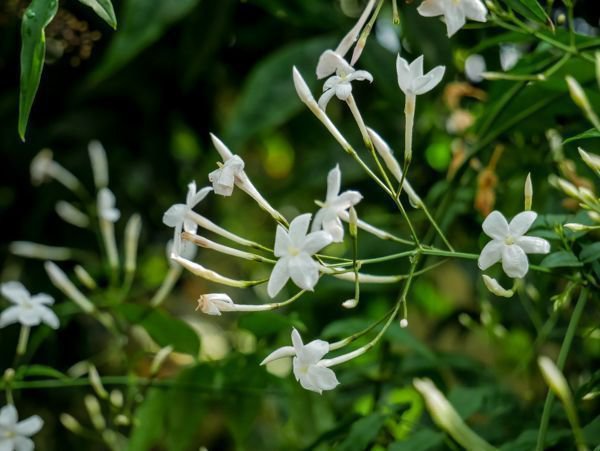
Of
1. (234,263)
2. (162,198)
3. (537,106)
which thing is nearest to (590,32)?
(537,106)

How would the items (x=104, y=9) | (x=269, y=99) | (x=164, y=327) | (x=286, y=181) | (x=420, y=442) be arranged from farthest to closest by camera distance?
(x=286, y=181) < (x=269, y=99) < (x=164, y=327) < (x=420, y=442) < (x=104, y=9)

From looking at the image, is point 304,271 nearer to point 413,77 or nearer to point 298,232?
point 298,232

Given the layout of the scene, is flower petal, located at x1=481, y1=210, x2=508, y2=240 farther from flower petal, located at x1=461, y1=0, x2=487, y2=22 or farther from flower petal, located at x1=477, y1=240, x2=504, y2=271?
flower petal, located at x1=461, y1=0, x2=487, y2=22

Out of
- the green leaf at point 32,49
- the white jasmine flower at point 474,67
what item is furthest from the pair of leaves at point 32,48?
the white jasmine flower at point 474,67

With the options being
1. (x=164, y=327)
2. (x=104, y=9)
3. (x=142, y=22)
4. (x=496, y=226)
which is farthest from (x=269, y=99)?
(x=496, y=226)

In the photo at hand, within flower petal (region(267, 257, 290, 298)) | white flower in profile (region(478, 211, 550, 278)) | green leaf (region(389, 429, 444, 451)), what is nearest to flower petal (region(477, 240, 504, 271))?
white flower in profile (region(478, 211, 550, 278))

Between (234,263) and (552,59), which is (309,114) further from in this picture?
(234,263)
